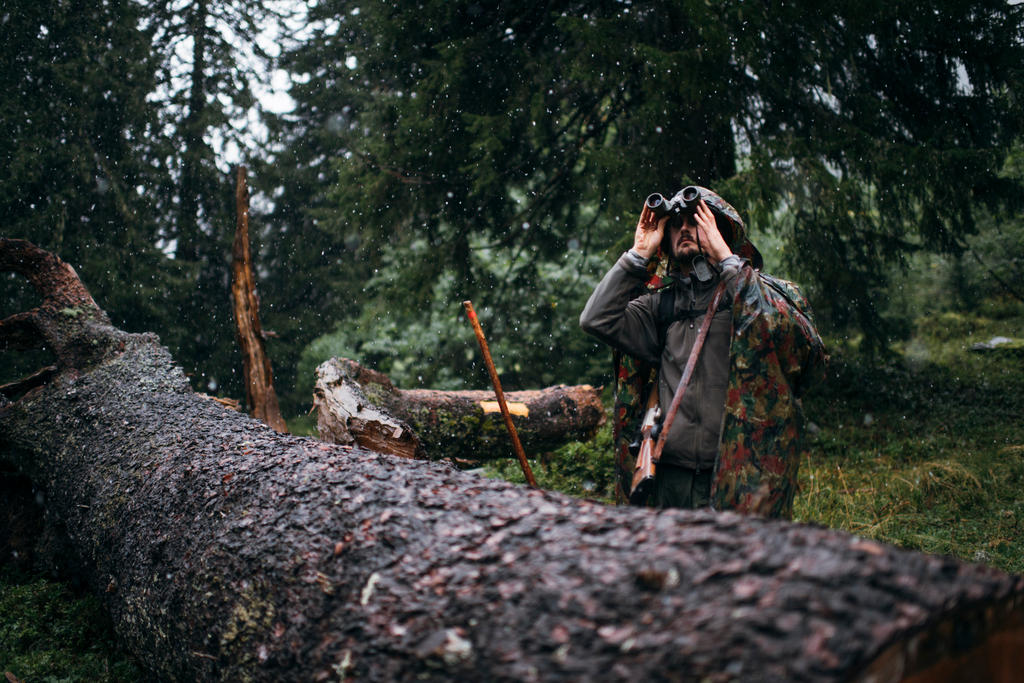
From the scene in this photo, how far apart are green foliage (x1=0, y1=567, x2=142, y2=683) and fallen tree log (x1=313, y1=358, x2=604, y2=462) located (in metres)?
1.92

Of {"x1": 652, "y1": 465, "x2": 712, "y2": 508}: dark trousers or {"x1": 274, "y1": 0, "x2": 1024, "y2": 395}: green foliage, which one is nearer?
{"x1": 652, "y1": 465, "x2": 712, "y2": 508}: dark trousers

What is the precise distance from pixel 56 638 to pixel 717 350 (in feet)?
14.4

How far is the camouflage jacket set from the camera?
9.04 feet

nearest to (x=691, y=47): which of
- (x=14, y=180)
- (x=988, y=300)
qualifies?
(x=988, y=300)

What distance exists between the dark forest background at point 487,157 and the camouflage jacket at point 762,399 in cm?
335

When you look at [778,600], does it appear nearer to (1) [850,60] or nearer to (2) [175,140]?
(1) [850,60]

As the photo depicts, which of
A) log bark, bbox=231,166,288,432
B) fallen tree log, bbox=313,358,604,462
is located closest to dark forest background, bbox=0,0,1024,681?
fallen tree log, bbox=313,358,604,462

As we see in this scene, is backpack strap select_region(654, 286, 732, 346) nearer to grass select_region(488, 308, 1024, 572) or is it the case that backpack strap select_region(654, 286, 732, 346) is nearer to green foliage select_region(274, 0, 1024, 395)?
grass select_region(488, 308, 1024, 572)

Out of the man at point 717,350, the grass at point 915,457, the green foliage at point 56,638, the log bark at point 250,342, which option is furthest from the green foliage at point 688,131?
the green foliage at point 56,638

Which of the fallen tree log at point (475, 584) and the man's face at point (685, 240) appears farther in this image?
the man's face at point (685, 240)

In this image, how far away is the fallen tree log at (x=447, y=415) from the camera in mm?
5137

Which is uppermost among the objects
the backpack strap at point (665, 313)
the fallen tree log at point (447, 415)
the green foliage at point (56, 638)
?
the backpack strap at point (665, 313)

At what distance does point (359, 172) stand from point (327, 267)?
478cm

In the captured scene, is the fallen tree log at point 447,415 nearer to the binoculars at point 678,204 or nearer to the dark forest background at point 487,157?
the dark forest background at point 487,157
